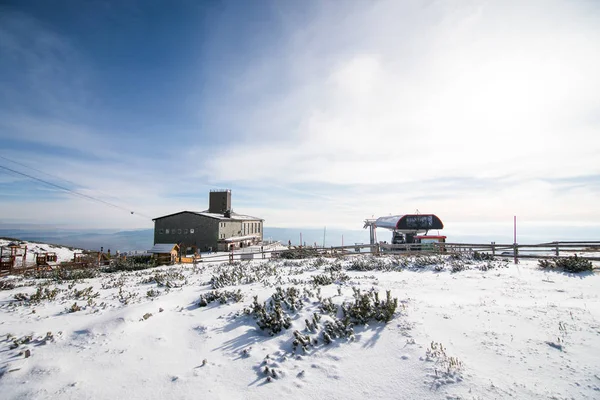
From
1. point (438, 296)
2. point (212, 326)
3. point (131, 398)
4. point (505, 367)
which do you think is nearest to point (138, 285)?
point (212, 326)

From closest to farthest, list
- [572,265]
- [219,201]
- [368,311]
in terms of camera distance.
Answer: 1. [368,311]
2. [572,265]
3. [219,201]

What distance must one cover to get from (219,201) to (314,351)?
5730 centimetres

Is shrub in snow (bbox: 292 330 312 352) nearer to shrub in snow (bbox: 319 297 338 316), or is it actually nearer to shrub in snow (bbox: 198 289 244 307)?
shrub in snow (bbox: 319 297 338 316)

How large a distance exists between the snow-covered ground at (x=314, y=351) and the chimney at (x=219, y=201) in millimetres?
51294

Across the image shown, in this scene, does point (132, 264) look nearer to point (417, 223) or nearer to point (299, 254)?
point (299, 254)

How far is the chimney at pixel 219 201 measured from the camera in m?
58.9

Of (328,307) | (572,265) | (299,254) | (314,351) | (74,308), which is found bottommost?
(299,254)

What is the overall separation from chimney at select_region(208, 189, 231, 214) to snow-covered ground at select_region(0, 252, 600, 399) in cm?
5129

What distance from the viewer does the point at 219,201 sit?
5906cm

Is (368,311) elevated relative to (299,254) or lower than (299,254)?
elevated

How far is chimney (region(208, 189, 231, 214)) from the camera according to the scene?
5891cm

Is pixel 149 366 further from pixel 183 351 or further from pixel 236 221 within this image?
pixel 236 221

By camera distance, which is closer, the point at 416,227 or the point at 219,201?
the point at 416,227

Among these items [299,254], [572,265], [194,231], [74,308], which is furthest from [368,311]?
[194,231]
